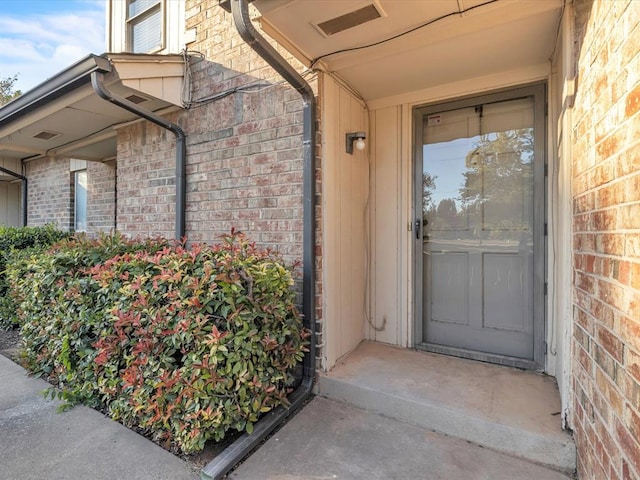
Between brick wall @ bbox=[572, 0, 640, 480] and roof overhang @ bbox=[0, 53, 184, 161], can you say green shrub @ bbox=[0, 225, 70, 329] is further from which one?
brick wall @ bbox=[572, 0, 640, 480]

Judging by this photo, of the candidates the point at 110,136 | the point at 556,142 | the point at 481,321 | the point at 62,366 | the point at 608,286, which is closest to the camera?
the point at 608,286

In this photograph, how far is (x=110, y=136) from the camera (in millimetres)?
4391

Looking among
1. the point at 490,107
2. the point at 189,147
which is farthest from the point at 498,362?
the point at 189,147

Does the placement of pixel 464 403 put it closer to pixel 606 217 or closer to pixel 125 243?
pixel 606 217

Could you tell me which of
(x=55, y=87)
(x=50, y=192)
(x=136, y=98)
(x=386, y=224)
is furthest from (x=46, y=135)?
(x=386, y=224)

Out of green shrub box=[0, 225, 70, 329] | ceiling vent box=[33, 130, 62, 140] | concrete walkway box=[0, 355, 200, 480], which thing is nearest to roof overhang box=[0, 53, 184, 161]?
ceiling vent box=[33, 130, 62, 140]

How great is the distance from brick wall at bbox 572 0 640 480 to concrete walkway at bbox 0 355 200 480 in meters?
1.96

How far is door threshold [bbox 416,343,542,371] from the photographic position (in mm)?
2666

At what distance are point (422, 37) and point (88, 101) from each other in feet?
11.2

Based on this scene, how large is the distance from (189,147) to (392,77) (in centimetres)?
210

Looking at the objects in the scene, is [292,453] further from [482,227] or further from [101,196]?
[101,196]

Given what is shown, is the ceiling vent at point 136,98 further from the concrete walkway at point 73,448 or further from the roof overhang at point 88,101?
the concrete walkway at point 73,448

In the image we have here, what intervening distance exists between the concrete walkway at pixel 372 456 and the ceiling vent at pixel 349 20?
8.56ft

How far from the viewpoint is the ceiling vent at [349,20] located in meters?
2.01
